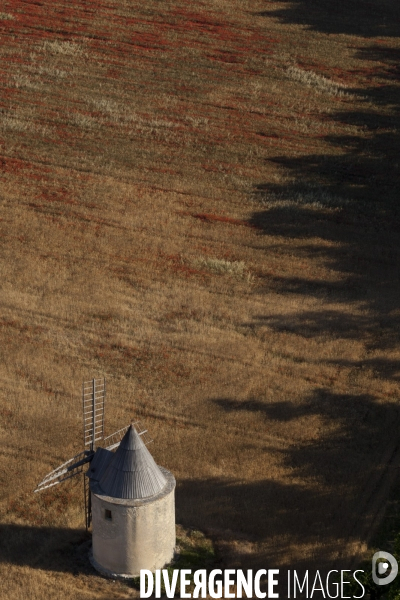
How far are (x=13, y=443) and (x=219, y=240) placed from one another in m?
18.6

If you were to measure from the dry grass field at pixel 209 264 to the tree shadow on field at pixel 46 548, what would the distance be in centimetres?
7

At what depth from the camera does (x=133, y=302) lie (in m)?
39.8

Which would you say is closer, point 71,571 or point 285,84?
point 71,571

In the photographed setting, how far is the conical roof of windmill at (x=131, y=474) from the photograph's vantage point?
79.9ft

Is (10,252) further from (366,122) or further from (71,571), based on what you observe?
(366,122)

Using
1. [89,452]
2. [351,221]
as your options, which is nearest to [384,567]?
[89,452]

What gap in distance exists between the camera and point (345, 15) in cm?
7231

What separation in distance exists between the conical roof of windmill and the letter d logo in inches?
254

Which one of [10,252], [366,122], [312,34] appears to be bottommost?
[10,252]

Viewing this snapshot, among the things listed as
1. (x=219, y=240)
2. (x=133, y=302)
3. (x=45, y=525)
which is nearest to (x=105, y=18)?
(x=219, y=240)

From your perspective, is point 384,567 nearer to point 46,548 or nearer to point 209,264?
point 46,548

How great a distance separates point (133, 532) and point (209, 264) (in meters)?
20.6

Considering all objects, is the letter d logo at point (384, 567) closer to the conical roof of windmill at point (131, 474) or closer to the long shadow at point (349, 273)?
the long shadow at point (349, 273)

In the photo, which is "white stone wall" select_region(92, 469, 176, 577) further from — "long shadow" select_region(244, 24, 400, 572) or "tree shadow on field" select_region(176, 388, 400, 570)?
"long shadow" select_region(244, 24, 400, 572)
